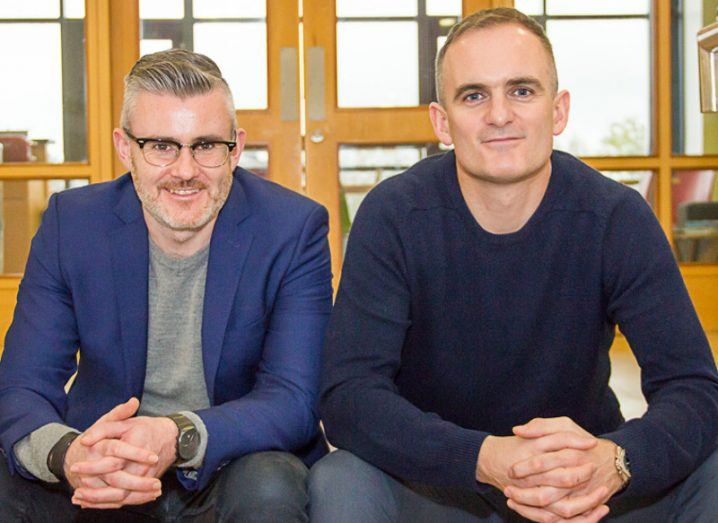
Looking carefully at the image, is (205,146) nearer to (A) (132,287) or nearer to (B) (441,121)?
(A) (132,287)

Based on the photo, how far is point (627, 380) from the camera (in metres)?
3.57

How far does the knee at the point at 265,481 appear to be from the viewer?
1450 mm

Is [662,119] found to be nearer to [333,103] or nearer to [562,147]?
[562,147]

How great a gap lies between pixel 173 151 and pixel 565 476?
82cm

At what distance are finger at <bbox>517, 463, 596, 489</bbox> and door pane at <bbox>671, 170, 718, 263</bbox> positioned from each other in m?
3.24

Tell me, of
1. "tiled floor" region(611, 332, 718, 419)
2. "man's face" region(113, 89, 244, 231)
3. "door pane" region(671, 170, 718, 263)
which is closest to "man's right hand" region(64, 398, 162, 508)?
"man's face" region(113, 89, 244, 231)

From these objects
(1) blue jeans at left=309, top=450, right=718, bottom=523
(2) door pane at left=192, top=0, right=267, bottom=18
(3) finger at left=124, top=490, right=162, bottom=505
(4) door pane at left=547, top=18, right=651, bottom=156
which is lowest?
(1) blue jeans at left=309, top=450, right=718, bottom=523

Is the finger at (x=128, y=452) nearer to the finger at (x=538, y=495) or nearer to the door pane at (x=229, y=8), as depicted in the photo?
the finger at (x=538, y=495)

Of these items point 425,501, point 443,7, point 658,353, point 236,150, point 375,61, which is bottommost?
point 425,501

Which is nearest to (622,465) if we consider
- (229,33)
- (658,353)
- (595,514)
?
(595,514)

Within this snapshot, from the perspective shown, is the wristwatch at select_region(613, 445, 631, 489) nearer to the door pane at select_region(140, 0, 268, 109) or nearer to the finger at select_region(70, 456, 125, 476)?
the finger at select_region(70, 456, 125, 476)

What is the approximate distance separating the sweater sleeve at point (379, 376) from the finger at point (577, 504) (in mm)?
127

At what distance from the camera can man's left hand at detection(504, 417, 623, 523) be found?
4.51 ft

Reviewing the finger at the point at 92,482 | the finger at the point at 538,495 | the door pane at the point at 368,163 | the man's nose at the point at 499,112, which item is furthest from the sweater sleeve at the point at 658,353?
the door pane at the point at 368,163
